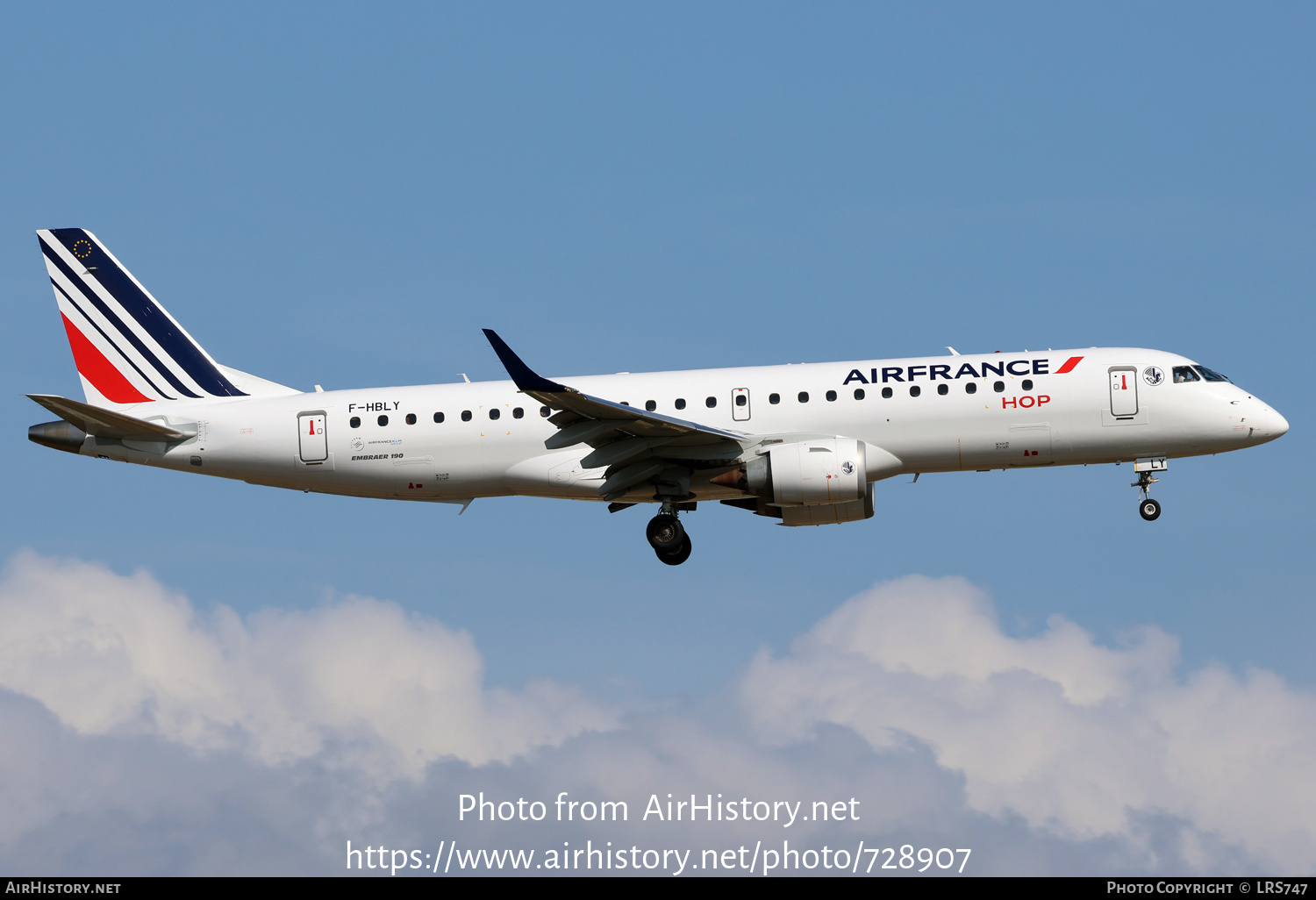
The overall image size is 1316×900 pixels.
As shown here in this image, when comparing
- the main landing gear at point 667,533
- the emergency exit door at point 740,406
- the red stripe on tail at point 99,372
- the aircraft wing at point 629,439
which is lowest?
the main landing gear at point 667,533

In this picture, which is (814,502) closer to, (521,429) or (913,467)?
(913,467)

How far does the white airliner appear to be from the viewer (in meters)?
38.3

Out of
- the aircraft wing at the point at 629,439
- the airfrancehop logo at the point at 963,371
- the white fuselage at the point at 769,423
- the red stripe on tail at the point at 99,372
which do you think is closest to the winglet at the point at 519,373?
the aircraft wing at the point at 629,439

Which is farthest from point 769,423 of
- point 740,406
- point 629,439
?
point 629,439

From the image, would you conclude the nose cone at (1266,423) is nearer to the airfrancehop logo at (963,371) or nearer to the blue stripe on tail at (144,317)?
the airfrancehop logo at (963,371)

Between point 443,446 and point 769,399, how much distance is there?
28.4 ft

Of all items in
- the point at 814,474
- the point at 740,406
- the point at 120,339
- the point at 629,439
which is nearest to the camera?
the point at 814,474

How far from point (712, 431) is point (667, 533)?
3.78 m

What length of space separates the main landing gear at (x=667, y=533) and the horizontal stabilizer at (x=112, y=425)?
12.8 meters

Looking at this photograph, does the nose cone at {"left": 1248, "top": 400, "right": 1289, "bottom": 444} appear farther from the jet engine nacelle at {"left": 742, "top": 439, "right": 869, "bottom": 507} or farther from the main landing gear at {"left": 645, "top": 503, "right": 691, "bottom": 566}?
the main landing gear at {"left": 645, "top": 503, "right": 691, "bottom": 566}

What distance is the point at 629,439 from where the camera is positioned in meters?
38.5

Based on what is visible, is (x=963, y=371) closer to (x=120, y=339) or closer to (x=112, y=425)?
(x=112, y=425)

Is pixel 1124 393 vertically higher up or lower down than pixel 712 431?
higher up

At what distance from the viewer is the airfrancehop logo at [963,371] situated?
38.8 m
